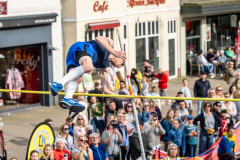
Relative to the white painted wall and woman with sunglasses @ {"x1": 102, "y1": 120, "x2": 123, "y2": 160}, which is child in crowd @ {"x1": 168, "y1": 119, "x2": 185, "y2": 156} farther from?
the white painted wall

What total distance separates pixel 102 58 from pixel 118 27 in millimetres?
15337

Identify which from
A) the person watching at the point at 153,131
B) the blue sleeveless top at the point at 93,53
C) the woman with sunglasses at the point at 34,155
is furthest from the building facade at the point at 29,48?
the blue sleeveless top at the point at 93,53

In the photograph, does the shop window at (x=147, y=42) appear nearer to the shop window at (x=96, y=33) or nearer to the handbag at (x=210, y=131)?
the shop window at (x=96, y=33)

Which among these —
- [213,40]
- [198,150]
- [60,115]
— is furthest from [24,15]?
[213,40]

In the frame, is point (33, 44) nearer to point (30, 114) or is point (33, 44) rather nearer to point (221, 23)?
point (30, 114)

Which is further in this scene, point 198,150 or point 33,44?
point 33,44

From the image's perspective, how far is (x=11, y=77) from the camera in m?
20.8

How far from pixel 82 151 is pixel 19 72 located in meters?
9.99

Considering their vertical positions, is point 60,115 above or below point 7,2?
below

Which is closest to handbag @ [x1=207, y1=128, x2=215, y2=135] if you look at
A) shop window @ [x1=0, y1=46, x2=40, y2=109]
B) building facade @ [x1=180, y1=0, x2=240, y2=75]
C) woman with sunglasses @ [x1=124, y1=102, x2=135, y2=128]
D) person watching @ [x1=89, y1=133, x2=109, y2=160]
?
woman with sunglasses @ [x1=124, y1=102, x2=135, y2=128]

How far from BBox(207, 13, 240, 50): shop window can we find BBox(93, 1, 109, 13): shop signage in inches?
365

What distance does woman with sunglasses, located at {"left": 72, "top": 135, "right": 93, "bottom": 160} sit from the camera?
1180 cm

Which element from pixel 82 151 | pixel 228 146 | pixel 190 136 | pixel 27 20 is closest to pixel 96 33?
pixel 27 20

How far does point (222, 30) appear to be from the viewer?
1291 inches
